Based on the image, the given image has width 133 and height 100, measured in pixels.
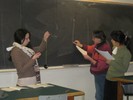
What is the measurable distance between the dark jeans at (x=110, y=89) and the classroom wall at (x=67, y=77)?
0.53 metres

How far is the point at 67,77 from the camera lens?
17.8 feet

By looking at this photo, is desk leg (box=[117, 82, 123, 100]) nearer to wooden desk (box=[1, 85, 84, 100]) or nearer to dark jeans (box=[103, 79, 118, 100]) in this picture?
dark jeans (box=[103, 79, 118, 100])

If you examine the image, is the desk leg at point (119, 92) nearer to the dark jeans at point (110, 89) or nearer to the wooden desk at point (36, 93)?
the dark jeans at point (110, 89)

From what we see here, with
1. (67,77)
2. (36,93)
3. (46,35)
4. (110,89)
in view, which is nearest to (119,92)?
(110,89)

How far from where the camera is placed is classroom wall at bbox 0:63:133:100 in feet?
15.4

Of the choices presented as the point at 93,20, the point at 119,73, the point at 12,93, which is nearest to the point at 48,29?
the point at 93,20

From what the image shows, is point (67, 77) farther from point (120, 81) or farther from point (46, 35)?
point (120, 81)

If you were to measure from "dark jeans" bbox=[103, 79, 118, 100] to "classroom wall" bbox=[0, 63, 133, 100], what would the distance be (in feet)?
1.74

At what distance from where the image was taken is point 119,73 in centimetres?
501

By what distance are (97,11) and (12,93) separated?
2.86 m

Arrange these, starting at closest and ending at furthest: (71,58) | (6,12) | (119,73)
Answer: (6,12)
(119,73)
(71,58)

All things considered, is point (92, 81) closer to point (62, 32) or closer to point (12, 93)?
point (62, 32)

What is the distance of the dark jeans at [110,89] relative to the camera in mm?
4980

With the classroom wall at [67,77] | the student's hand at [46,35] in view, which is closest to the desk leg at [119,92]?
the classroom wall at [67,77]
